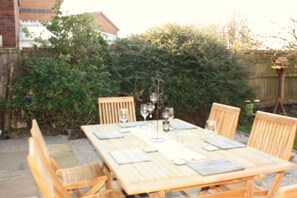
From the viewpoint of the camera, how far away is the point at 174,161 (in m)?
2.34

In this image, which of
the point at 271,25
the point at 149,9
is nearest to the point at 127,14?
the point at 149,9

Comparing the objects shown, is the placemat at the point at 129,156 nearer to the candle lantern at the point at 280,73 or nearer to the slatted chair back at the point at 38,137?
the slatted chair back at the point at 38,137

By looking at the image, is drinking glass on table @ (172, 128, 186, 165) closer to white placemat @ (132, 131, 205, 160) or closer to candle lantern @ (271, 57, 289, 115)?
white placemat @ (132, 131, 205, 160)

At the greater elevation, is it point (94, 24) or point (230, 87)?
point (94, 24)

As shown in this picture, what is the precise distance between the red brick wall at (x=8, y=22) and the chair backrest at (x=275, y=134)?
21.4ft

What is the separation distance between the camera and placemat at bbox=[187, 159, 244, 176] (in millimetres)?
2121

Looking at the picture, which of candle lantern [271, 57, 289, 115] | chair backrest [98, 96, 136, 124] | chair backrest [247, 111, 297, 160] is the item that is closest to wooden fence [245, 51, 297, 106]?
candle lantern [271, 57, 289, 115]

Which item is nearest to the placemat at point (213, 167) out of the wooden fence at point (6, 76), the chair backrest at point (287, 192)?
the chair backrest at point (287, 192)

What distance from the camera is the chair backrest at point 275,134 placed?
268 cm

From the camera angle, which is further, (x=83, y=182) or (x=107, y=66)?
(x=107, y=66)

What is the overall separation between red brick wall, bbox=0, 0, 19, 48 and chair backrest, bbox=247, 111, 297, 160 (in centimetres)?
651

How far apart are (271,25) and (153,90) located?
12.5 ft

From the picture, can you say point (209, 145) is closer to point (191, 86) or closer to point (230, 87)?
point (191, 86)

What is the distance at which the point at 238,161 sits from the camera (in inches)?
92.8
